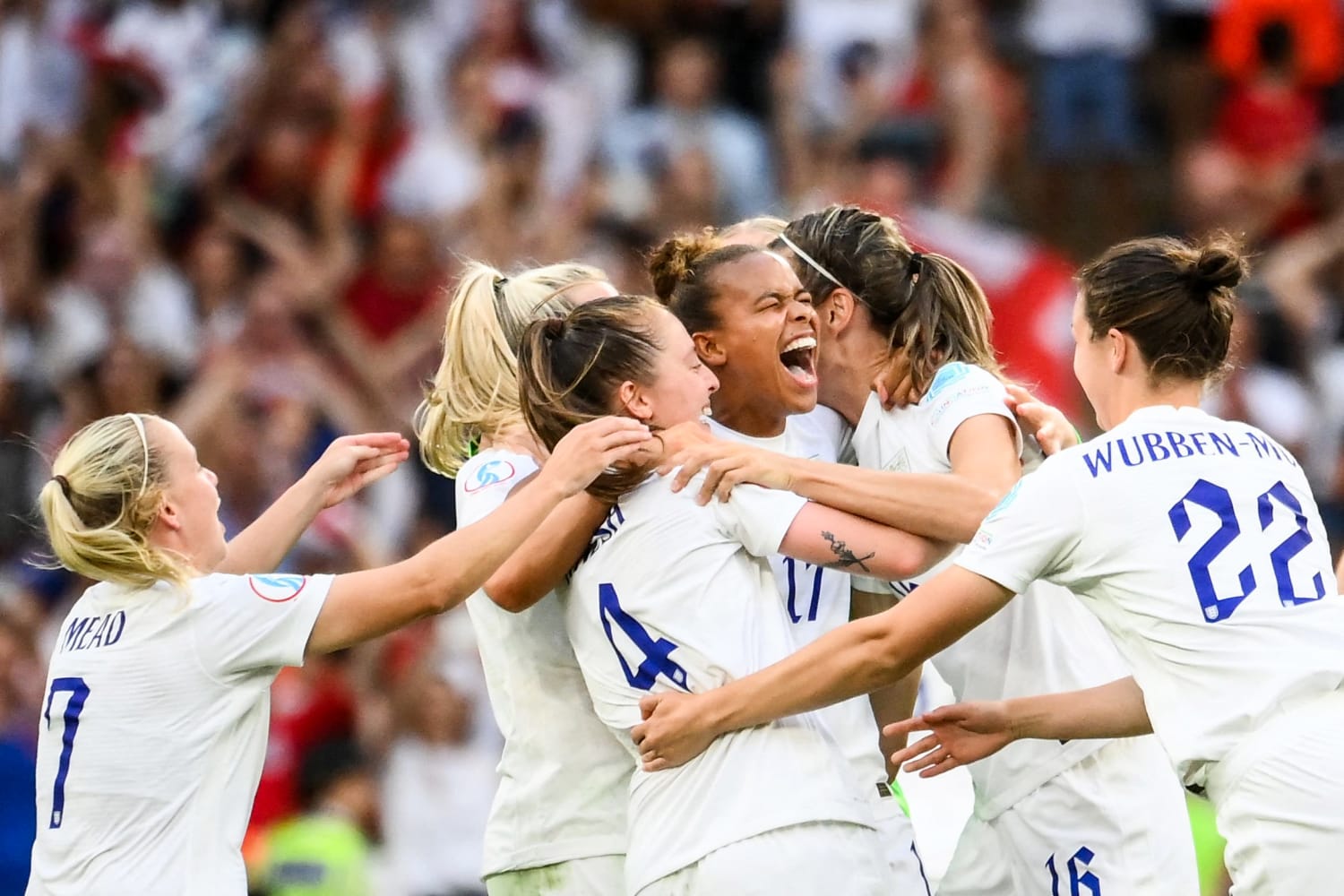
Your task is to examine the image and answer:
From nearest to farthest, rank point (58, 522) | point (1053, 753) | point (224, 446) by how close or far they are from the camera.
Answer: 1. point (58, 522)
2. point (1053, 753)
3. point (224, 446)

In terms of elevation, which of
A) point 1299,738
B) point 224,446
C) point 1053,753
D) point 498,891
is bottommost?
point 224,446

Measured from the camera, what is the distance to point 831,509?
14.4ft

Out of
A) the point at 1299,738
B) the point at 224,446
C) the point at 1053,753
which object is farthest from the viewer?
the point at 224,446

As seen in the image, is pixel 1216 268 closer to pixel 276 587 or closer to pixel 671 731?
pixel 671 731

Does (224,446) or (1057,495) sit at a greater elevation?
(1057,495)

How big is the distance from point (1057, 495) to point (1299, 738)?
704 mm

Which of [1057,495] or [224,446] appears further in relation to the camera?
[224,446]

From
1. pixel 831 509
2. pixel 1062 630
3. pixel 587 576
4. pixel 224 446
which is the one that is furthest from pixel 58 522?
pixel 224 446

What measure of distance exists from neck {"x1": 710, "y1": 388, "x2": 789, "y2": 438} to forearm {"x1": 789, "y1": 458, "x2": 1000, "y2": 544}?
0.33 metres

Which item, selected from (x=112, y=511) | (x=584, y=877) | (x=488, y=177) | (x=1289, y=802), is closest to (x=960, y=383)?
(x=1289, y=802)

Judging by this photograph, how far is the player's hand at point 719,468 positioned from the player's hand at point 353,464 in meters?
0.98

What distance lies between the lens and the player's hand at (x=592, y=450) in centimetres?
421

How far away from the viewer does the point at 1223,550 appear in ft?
13.3

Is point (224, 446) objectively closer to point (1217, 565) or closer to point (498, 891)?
point (498, 891)
